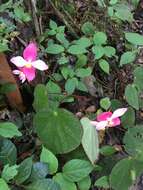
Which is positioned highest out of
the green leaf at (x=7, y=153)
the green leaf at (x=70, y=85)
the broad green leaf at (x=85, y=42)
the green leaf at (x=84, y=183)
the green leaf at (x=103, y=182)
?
the broad green leaf at (x=85, y=42)

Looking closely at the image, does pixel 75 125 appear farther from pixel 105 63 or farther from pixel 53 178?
pixel 105 63

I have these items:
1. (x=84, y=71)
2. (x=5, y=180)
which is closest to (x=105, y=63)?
(x=84, y=71)

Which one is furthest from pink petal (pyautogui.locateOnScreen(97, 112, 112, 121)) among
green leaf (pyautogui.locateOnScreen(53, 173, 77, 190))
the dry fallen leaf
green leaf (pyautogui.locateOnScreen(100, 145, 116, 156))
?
the dry fallen leaf

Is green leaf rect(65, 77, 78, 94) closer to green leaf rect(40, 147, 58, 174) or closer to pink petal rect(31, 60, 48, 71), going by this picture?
pink petal rect(31, 60, 48, 71)

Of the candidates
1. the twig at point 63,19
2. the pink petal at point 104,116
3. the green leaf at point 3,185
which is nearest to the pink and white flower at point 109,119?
the pink petal at point 104,116

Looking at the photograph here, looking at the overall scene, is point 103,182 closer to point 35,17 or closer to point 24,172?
point 24,172

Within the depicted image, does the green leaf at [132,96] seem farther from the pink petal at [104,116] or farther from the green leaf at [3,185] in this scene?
the green leaf at [3,185]

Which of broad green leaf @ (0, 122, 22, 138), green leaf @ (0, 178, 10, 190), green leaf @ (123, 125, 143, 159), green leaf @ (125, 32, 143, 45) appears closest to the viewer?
green leaf @ (0, 178, 10, 190)
